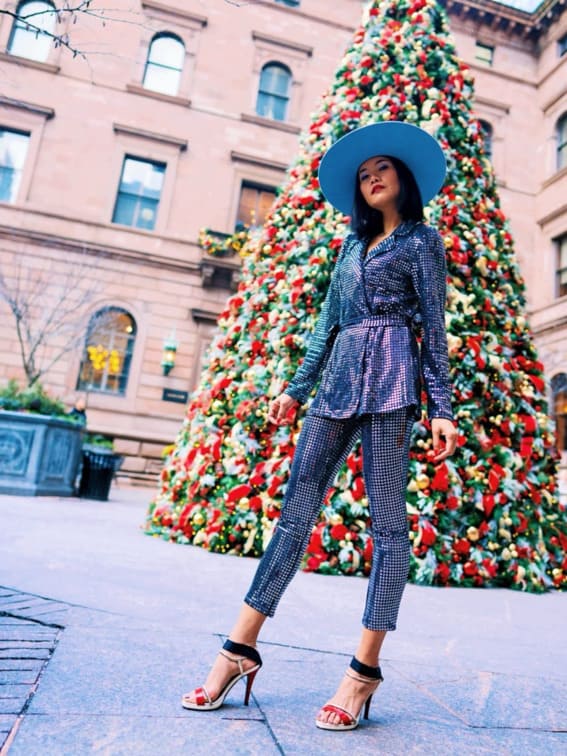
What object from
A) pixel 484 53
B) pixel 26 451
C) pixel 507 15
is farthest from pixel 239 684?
pixel 507 15

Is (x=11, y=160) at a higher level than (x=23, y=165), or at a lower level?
higher

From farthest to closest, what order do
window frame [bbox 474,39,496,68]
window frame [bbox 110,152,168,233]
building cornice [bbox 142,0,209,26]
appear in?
1. window frame [bbox 474,39,496,68]
2. building cornice [bbox 142,0,209,26]
3. window frame [bbox 110,152,168,233]

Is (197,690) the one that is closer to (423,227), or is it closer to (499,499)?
(423,227)

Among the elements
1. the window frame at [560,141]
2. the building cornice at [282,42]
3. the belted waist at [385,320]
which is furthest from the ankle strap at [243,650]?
the window frame at [560,141]

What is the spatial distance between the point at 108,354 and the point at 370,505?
14063mm

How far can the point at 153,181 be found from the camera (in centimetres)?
1620

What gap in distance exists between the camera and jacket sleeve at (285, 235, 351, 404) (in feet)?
6.88

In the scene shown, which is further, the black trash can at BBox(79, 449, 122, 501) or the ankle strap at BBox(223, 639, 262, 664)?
the black trash can at BBox(79, 449, 122, 501)

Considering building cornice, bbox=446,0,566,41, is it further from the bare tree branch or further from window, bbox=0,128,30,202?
the bare tree branch

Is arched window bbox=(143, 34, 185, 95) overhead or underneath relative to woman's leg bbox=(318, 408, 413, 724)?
overhead

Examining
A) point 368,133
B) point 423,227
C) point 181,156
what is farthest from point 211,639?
point 181,156

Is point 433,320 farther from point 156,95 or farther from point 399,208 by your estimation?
point 156,95

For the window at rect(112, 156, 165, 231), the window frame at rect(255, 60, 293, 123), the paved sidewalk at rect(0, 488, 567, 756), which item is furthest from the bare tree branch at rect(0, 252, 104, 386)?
the paved sidewalk at rect(0, 488, 567, 756)

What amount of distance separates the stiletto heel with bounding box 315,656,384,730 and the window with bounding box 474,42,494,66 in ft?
75.1
